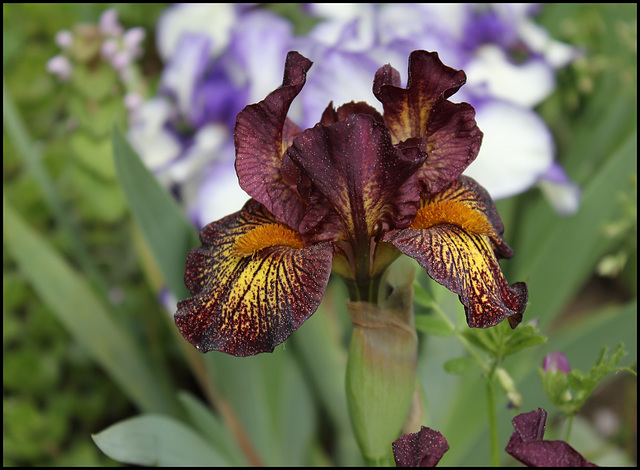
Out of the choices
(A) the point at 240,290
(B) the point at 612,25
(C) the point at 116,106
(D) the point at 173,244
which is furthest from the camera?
(B) the point at 612,25

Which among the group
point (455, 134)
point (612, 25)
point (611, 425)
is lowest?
point (611, 425)

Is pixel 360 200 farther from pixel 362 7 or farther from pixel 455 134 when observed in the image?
pixel 362 7

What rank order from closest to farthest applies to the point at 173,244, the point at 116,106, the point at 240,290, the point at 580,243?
the point at 240,290, the point at 173,244, the point at 580,243, the point at 116,106

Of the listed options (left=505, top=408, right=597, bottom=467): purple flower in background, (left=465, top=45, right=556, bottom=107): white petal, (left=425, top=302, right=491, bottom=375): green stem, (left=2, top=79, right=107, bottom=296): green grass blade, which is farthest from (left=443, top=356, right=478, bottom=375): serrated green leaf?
(left=2, top=79, right=107, bottom=296): green grass blade

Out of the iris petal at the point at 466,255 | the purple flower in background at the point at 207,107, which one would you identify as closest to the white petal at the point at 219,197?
the purple flower in background at the point at 207,107

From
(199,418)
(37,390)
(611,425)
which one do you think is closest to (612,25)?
(611,425)

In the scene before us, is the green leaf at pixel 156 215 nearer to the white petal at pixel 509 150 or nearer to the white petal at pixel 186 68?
the white petal at pixel 186 68

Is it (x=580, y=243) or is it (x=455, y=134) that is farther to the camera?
(x=580, y=243)
